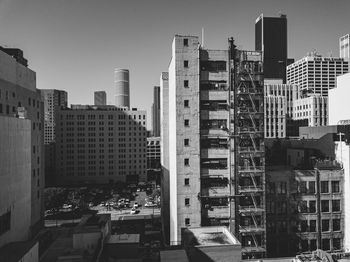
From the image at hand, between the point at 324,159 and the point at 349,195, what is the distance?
352 inches

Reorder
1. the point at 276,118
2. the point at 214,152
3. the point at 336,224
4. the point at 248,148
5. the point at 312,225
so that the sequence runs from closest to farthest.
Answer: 1. the point at 248,148
2. the point at 214,152
3. the point at 312,225
4. the point at 336,224
5. the point at 276,118

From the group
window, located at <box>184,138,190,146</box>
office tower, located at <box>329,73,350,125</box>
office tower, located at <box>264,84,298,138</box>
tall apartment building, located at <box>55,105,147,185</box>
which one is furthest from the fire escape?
tall apartment building, located at <box>55,105,147,185</box>

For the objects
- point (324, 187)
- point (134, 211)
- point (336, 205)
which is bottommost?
point (134, 211)

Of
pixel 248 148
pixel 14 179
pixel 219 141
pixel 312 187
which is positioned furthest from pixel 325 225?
pixel 14 179

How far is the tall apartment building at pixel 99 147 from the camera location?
530 ft

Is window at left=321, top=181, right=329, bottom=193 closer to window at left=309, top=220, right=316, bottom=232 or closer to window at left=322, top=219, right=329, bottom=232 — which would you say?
window at left=322, top=219, right=329, bottom=232

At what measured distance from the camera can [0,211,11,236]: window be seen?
38812 millimetres

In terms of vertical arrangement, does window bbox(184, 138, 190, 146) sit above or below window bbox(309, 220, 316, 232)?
above

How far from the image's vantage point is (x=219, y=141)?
55.3 m

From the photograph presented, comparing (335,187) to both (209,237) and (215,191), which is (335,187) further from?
(209,237)

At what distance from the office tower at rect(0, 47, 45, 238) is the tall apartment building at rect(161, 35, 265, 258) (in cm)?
2630

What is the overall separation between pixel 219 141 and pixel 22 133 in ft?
113

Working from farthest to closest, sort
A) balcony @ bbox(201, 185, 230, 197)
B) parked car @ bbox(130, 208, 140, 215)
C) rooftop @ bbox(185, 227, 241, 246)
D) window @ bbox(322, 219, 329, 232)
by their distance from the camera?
parked car @ bbox(130, 208, 140, 215)
window @ bbox(322, 219, 329, 232)
balcony @ bbox(201, 185, 230, 197)
rooftop @ bbox(185, 227, 241, 246)

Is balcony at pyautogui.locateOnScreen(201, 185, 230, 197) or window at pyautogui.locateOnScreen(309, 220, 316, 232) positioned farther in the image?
window at pyautogui.locateOnScreen(309, 220, 316, 232)
